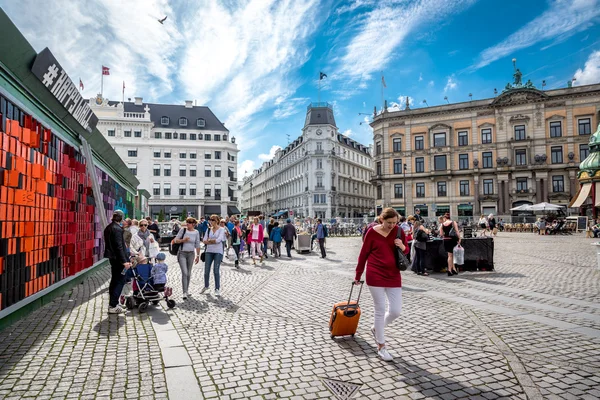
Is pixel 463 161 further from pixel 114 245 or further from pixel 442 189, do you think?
pixel 114 245

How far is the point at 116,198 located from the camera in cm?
1659

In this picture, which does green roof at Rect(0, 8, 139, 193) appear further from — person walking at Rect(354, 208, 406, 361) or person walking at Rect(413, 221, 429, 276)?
person walking at Rect(413, 221, 429, 276)

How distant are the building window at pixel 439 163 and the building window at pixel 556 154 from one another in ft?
39.6

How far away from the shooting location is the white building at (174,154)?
60.2 meters

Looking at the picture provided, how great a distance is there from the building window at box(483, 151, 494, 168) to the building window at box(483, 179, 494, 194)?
1.91 m

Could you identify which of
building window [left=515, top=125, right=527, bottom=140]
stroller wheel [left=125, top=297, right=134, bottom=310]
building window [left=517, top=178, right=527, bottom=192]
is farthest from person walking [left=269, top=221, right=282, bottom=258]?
building window [left=515, top=125, right=527, bottom=140]

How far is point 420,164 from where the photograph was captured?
5181cm

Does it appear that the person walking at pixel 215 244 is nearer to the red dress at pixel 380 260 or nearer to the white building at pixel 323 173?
the red dress at pixel 380 260

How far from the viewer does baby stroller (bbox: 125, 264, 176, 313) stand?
24.8 ft

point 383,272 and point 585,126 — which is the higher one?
point 585,126

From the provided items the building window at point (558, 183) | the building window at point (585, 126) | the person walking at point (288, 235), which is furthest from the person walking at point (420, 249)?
the building window at point (585, 126)

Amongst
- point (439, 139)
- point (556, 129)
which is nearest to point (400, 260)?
point (439, 139)

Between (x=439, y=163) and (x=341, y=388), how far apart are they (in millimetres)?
50870

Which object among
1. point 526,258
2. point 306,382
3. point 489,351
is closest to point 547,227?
point 526,258
